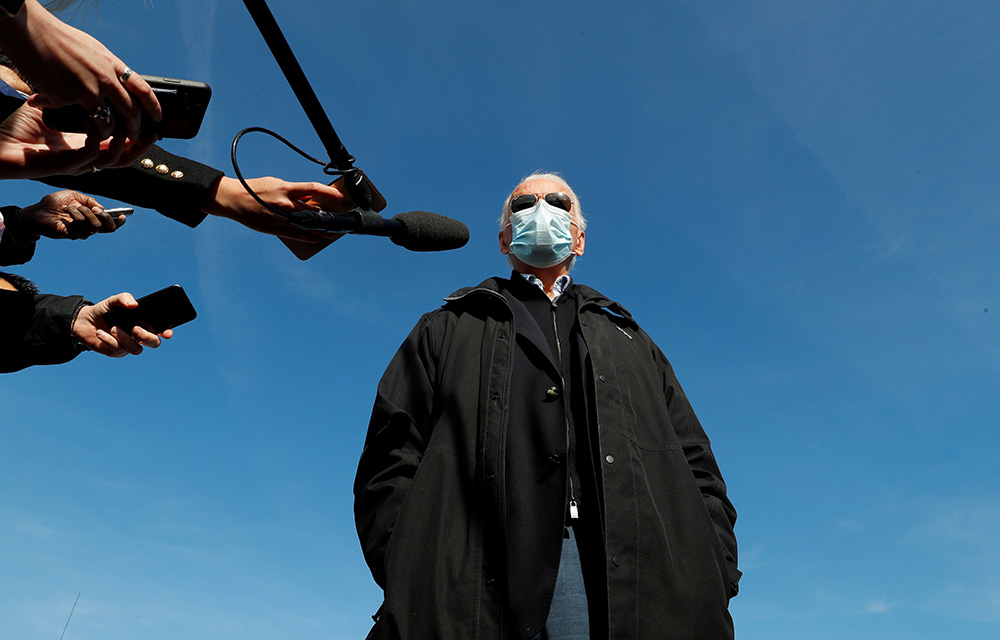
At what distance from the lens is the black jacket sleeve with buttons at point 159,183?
7.50 ft

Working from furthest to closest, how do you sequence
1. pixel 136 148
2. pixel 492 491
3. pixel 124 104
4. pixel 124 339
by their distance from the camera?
1. pixel 492 491
2. pixel 124 339
3. pixel 136 148
4. pixel 124 104

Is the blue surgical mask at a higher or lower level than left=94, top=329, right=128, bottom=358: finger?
higher

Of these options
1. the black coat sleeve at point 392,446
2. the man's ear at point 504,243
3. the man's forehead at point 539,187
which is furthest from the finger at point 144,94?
the man's forehead at point 539,187

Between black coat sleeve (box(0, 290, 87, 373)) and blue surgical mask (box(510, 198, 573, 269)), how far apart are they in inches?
90.6

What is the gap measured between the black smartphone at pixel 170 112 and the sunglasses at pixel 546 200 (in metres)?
2.59

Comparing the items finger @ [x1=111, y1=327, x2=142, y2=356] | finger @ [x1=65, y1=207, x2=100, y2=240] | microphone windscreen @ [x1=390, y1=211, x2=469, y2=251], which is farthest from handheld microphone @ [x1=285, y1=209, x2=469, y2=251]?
finger @ [x1=65, y1=207, x2=100, y2=240]

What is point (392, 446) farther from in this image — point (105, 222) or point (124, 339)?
point (105, 222)

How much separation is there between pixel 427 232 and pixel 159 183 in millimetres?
898

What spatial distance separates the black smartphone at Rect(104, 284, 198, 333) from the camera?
253cm

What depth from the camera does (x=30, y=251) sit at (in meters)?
3.06

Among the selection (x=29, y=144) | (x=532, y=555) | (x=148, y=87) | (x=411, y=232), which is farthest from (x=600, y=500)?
(x=29, y=144)

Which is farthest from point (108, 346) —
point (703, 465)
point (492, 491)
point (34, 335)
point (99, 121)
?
point (703, 465)

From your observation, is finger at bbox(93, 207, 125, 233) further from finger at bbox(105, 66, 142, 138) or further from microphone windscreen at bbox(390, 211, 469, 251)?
microphone windscreen at bbox(390, 211, 469, 251)

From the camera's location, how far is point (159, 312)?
8.42 ft
